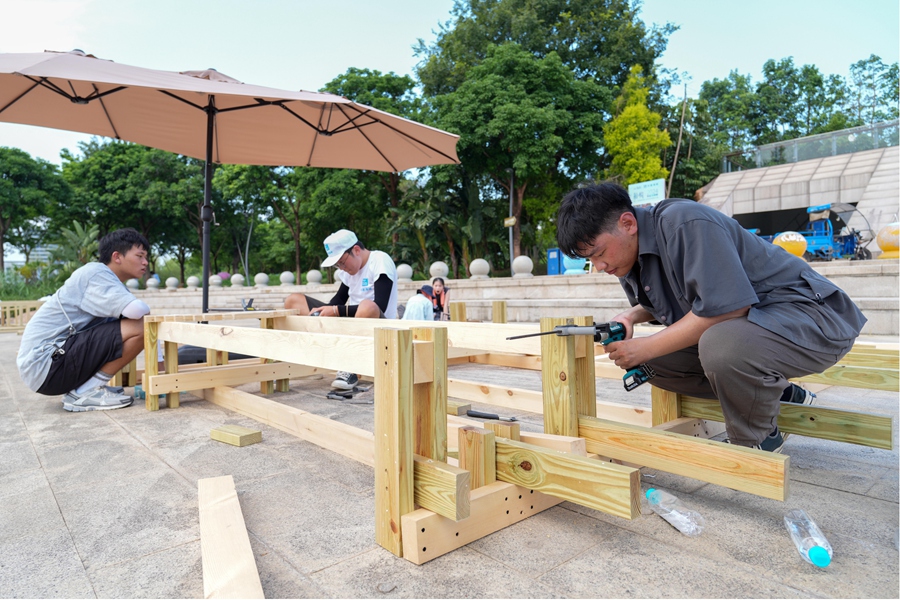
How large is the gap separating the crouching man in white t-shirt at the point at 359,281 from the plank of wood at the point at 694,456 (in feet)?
7.79

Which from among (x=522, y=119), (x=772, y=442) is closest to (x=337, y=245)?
(x=772, y=442)

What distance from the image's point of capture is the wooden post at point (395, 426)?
1518 millimetres

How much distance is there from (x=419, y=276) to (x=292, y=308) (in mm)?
14192

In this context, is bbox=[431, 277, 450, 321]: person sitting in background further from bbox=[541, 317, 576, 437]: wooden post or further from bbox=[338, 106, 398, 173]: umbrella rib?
bbox=[541, 317, 576, 437]: wooden post

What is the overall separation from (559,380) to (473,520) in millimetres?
675

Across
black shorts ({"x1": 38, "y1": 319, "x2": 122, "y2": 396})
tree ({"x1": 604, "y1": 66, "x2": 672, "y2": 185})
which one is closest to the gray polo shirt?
black shorts ({"x1": 38, "y1": 319, "x2": 122, "y2": 396})

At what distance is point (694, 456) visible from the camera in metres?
1.68

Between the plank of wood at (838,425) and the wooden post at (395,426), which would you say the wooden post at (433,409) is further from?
the plank of wood at (838,425)

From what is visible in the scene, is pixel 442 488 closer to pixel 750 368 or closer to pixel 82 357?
pixel 750 368

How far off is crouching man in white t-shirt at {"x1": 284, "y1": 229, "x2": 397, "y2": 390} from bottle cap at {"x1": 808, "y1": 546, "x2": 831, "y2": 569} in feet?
10.1

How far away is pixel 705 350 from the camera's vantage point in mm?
1813

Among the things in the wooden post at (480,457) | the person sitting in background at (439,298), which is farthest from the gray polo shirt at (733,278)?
the person sitting in background at (439,298)

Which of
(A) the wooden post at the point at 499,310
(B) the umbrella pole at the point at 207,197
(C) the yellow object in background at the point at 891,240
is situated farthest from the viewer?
(C) the yellow object in background at the point at 891,240

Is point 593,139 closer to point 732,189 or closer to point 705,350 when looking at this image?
point 732,189
